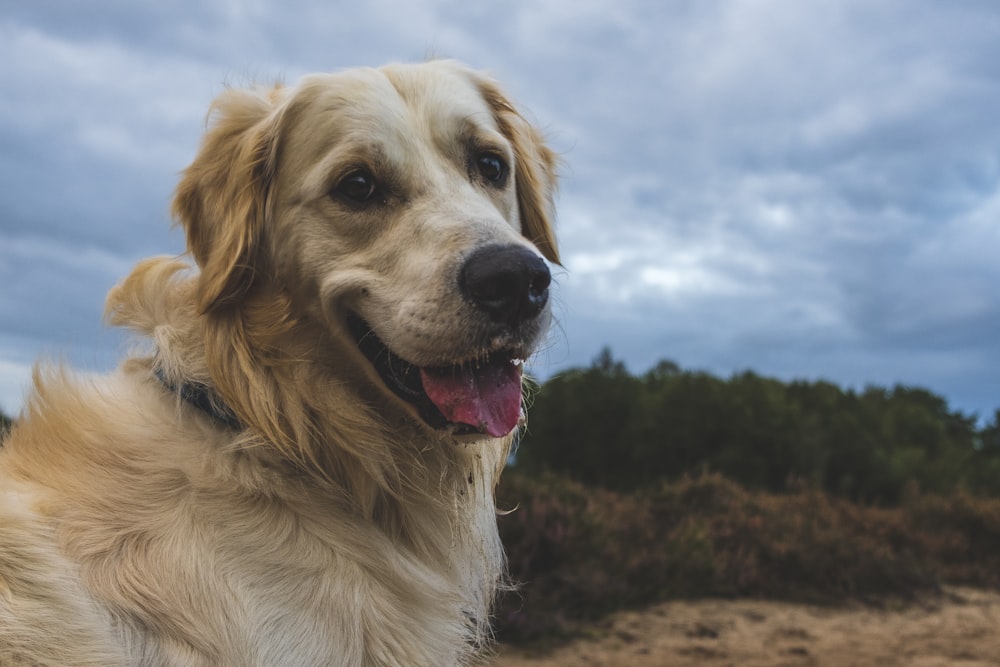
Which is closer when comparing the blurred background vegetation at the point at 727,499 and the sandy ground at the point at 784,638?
the sandy ground at the point at 784,638

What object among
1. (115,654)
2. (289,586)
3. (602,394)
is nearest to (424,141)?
(289,586)

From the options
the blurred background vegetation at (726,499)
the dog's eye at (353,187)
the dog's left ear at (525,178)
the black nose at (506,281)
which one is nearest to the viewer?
the black nose at (506,281)

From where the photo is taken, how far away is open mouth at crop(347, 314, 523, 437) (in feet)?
9.46

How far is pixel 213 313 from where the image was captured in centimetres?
306

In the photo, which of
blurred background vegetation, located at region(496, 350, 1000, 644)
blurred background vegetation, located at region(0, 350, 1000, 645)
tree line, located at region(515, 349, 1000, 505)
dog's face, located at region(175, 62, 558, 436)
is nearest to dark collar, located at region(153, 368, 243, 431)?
dog's face, located at region(175, 62, 558, 436)

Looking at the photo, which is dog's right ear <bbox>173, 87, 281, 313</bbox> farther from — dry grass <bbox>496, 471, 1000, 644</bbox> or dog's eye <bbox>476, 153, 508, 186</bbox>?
dry grass <bbox>496, 471, 1000, 644</bbox>

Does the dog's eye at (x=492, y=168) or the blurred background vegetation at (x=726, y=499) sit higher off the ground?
the dog's eye at (x=492, y=168)

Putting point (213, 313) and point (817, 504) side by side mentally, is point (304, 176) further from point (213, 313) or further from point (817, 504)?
point (817, 504)

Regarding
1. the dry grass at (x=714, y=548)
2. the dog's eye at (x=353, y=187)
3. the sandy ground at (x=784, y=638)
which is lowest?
Answer: the sandy ground at (x=784, y=638)

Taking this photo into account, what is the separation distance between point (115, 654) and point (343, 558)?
2.24 ft

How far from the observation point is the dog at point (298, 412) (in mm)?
2596

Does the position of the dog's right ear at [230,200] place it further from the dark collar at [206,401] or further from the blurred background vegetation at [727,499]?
the blurred background vegetation at [727,499]

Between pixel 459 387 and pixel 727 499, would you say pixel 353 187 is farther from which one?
pixel 727 499

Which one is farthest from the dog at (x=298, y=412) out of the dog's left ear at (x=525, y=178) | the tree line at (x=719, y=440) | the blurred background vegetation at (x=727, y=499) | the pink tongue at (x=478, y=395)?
the tree line at (x=719, y=440)
